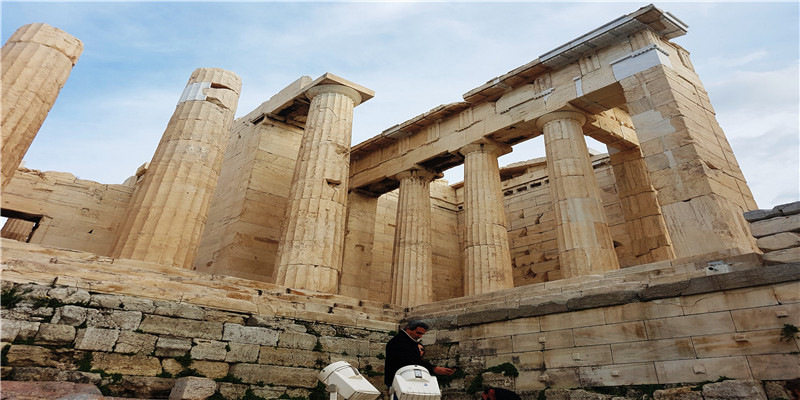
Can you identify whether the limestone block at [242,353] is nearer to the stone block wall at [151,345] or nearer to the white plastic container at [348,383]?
→ the stone block wall at [151,345]

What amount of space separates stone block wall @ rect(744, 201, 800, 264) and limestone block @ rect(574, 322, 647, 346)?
2024mm

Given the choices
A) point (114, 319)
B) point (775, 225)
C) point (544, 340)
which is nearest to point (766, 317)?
point (775, 225)

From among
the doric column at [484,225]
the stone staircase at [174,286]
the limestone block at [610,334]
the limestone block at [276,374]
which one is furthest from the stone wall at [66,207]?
the limestone block at [610,334]

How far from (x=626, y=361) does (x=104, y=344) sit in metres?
7.46

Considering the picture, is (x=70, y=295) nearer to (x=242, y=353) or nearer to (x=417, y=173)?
(x=242, y=353)

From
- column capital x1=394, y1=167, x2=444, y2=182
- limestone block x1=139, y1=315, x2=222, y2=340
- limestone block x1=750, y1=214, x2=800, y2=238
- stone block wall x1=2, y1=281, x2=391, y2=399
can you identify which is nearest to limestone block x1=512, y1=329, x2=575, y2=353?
stone block wall x1=2, y1=281, x2=391, y2=399

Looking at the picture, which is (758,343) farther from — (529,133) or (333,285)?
(529,133)

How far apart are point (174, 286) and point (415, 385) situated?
218 inches

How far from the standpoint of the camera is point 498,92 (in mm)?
14703

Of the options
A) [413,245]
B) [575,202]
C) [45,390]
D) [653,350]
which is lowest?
[45,390]

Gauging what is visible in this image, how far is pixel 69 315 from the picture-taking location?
19.8 ft

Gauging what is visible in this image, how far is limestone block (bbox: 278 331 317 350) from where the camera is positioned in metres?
7.58

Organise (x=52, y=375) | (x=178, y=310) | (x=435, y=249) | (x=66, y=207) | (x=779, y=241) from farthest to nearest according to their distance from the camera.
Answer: (x=435, y=249), (x=66, y=207), (x=178, y=310), (x=779, y=241), (x=52, y=375)

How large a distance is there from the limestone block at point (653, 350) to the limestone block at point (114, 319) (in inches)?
283
